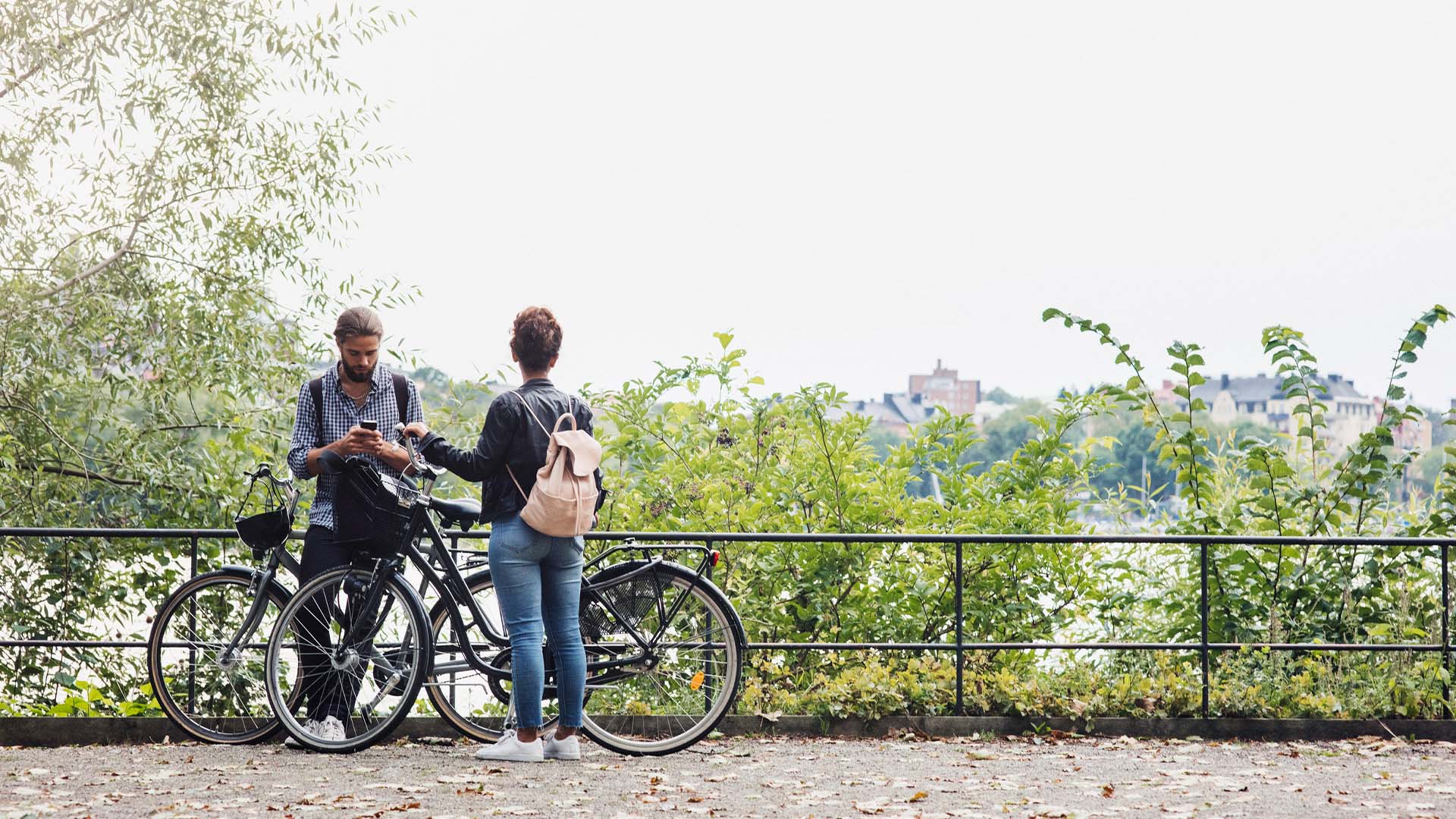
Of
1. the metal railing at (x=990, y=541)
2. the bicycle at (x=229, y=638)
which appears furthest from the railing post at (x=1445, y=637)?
the bicycle at (x=229, y=638)

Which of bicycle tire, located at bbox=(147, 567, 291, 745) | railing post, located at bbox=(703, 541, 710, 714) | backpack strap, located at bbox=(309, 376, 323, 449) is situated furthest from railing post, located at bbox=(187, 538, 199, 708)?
railing post, located at bbox=(703, 541, 710, 714)

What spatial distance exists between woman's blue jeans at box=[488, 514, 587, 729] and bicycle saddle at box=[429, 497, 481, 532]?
0.28 m

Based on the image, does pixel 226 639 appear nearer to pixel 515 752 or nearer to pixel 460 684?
pixel 460 684

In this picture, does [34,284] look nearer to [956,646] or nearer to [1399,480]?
[956,646]

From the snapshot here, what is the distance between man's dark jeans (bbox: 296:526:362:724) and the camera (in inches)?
220

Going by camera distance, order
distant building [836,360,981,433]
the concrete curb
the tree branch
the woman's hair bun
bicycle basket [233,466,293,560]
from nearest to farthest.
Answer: the woman's hair bun → bicycle basket [233,466,293,560] → the concrete curb → the tree branch → distant building [836,360,981,433]

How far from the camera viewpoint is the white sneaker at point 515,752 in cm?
544

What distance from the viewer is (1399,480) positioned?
739 centimetres

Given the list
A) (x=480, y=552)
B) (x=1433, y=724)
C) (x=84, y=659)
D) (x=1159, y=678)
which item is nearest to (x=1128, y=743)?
(x=1159, y=678)

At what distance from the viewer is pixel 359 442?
209 inches

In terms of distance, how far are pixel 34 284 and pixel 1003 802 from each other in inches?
258

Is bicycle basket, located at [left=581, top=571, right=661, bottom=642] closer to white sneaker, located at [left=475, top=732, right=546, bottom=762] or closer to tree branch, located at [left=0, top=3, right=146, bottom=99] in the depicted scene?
white sneaker, located at [left=475, top=732, right=546, bottom=762]

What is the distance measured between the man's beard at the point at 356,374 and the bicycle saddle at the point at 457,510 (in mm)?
554

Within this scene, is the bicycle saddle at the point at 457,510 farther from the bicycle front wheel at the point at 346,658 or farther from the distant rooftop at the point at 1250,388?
the distant rooftop at the point at 1250,388
